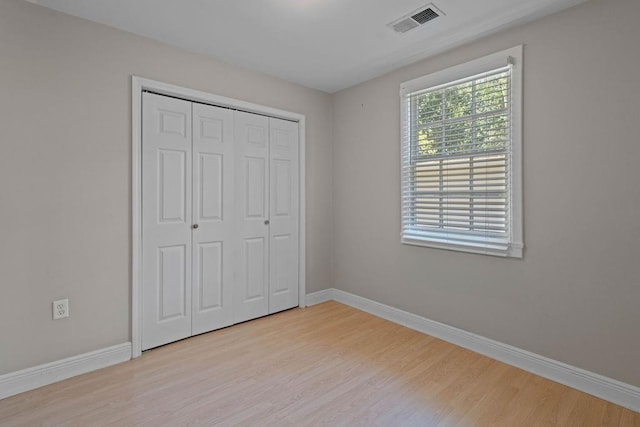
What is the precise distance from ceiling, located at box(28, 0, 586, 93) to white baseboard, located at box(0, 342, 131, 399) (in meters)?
2.48

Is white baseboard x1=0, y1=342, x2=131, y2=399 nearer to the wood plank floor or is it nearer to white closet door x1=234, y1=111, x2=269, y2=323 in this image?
the wood plank floor

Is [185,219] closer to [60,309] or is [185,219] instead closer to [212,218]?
[212,218]

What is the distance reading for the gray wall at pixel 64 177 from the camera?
2062mm

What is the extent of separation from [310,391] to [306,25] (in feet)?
8.72

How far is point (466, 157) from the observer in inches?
106

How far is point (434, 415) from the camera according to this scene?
6.10ft

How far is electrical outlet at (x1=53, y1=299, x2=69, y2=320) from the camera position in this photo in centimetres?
221

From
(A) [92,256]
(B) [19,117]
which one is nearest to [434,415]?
(A) [92,256]

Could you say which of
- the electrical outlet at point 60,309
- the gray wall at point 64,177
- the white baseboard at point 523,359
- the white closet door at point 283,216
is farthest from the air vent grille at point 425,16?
the electrical outlet at point 60,309

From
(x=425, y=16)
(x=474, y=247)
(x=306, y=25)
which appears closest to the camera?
(x=425, y=16)

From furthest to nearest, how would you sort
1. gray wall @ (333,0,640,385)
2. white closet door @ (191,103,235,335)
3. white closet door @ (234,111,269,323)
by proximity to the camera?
white closet door @ (234,111,269,323) → white closet door @ (191,103,235,335) → gray wall @ (333,0,640,385)

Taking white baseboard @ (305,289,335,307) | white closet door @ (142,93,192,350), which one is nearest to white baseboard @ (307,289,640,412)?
white baseboard @ (305,289,335,307)

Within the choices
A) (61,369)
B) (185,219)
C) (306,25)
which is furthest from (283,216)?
(61,369)

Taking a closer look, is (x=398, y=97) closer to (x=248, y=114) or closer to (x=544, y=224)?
(x=248, y=114)
